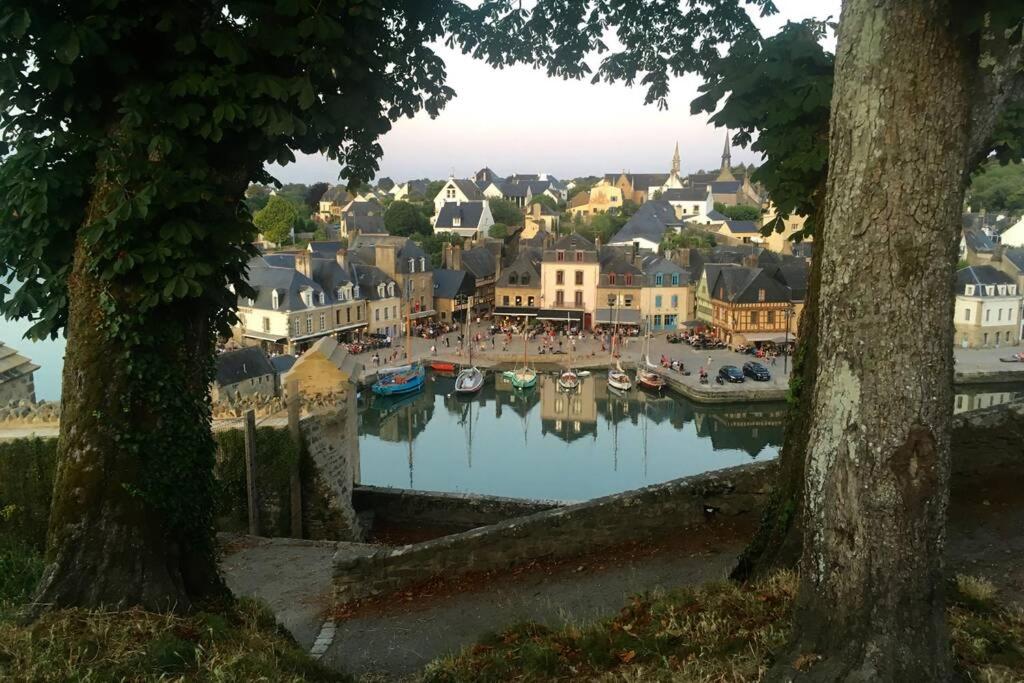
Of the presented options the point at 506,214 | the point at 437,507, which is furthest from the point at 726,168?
the point at 437,507

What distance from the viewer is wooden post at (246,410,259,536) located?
11.8 metres

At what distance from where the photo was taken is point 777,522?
552cm

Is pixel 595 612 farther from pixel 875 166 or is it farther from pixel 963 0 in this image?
pixel 963 0

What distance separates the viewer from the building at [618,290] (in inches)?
1967

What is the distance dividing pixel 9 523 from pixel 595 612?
8.65 metres

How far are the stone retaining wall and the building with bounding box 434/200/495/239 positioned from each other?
5783 centimetres

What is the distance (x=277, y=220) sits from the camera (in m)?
67.2

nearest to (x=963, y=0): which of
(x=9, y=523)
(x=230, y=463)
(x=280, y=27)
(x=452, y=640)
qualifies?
(x=280, y=27)

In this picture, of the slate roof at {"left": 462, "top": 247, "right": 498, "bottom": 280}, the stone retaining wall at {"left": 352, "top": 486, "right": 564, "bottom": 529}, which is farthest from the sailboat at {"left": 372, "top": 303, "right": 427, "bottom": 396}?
the stone retaining wall at {"left": 352, "top": 486, "right": 564, "bottom": 529}

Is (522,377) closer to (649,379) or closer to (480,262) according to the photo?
(649,379)

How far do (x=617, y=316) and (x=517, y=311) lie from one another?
23.9 ft

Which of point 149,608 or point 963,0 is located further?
point 149,608

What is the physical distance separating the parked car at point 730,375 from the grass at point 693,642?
3326 cm

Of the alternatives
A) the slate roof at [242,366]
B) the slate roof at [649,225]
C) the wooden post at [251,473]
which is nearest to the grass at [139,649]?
the wooden post at [251,473]
